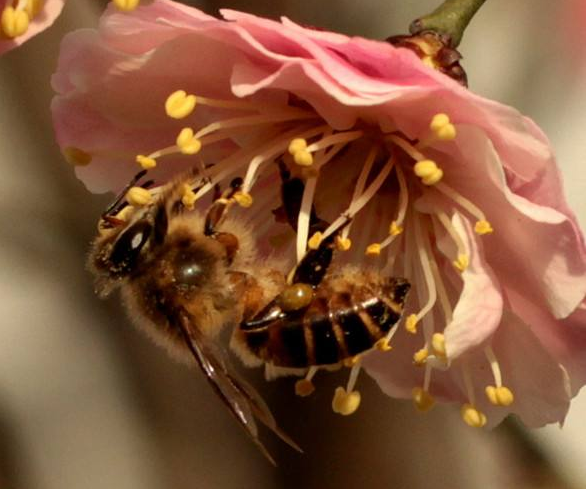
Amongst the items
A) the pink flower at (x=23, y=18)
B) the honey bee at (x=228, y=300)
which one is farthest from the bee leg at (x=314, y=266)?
the pink flower at (x=23, y=18)

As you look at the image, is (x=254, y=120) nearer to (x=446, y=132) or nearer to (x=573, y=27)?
(x=446, y=132)

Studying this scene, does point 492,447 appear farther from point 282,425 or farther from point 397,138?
point 397,138

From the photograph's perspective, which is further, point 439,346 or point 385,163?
point 385,163

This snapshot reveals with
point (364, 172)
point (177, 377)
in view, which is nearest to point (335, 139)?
point (364, 172)

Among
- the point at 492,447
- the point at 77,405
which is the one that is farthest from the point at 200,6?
the point at 492,447

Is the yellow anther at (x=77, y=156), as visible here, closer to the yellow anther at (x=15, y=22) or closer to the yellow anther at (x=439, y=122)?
the yellow anther at (x=15, y=22)

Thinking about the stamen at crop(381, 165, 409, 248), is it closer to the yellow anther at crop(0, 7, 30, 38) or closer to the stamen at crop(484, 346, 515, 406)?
the stamen at crop(484, 346, 515, 406)

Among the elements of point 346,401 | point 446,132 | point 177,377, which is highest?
point 446,132
